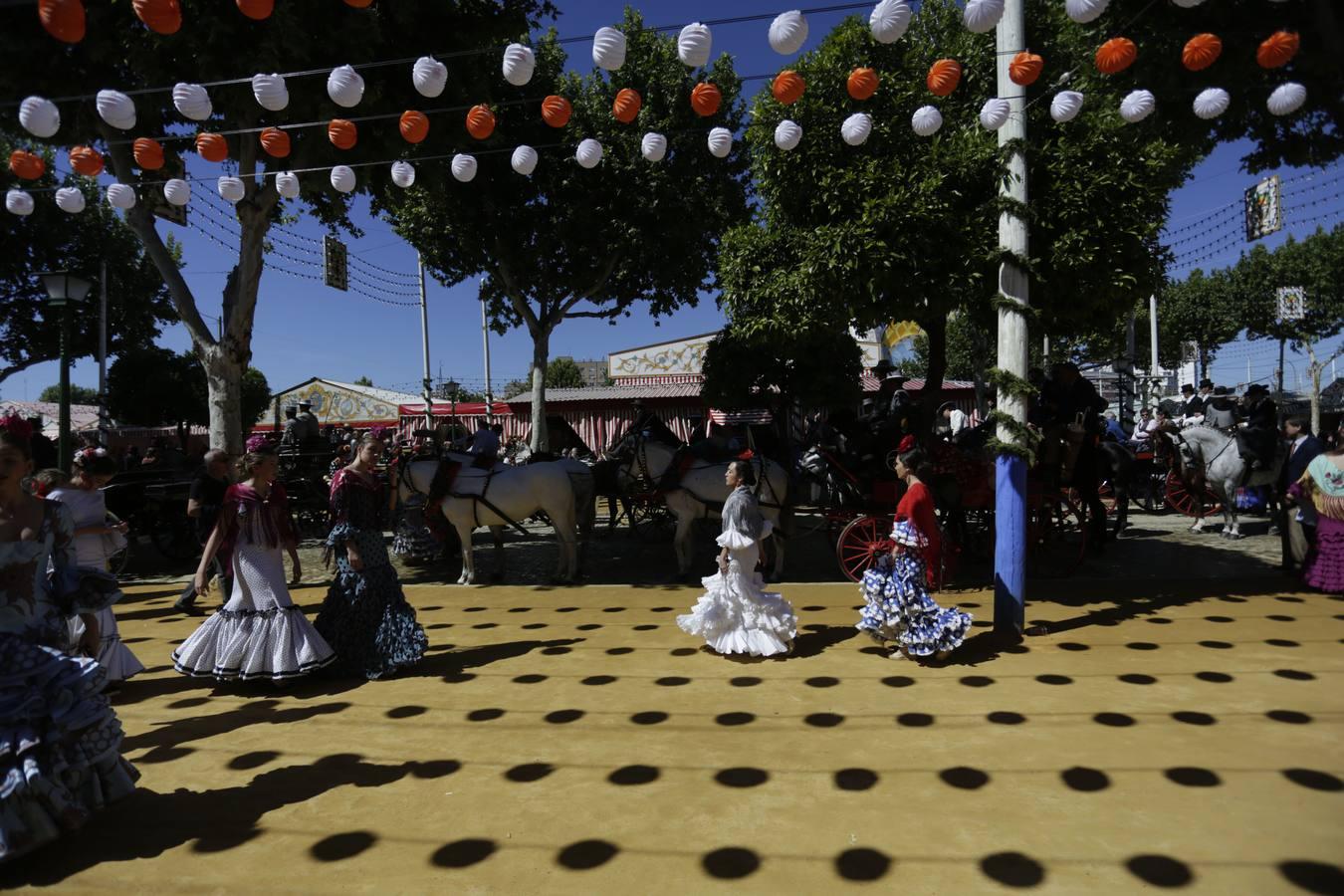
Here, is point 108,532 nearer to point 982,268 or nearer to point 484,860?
point 484,860

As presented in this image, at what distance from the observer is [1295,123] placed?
8.35 m

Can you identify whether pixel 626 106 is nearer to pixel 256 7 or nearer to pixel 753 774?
pixel 256 7

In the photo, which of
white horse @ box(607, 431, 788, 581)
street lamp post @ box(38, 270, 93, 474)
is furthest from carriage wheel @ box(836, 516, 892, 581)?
street lamp post @ box(38, 270, 93, 474)

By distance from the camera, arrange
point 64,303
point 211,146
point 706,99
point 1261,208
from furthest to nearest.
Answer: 1. point 1261,208
2. point 64,303
3. point 211,146
4. point 706,99

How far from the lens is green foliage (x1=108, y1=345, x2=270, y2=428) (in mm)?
27250

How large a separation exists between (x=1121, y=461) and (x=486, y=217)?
42.1ft

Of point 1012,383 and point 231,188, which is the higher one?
point 231,188

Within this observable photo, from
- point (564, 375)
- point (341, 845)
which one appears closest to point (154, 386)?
point (341, 845)

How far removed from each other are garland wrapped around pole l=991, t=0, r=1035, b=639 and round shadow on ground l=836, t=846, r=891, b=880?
3.67 meters

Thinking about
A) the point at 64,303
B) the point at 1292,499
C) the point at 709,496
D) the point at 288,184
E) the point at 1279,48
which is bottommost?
the point at 1292,499

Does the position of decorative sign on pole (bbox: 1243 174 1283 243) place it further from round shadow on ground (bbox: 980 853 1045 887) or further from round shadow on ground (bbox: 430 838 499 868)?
round shadow on ground (bbox: 430 838 499 868)

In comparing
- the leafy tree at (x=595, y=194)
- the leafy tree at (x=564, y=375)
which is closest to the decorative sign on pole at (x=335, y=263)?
the leafy tree at (x=595, y=194)

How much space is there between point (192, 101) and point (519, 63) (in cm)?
286

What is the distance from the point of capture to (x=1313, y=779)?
3.57m
